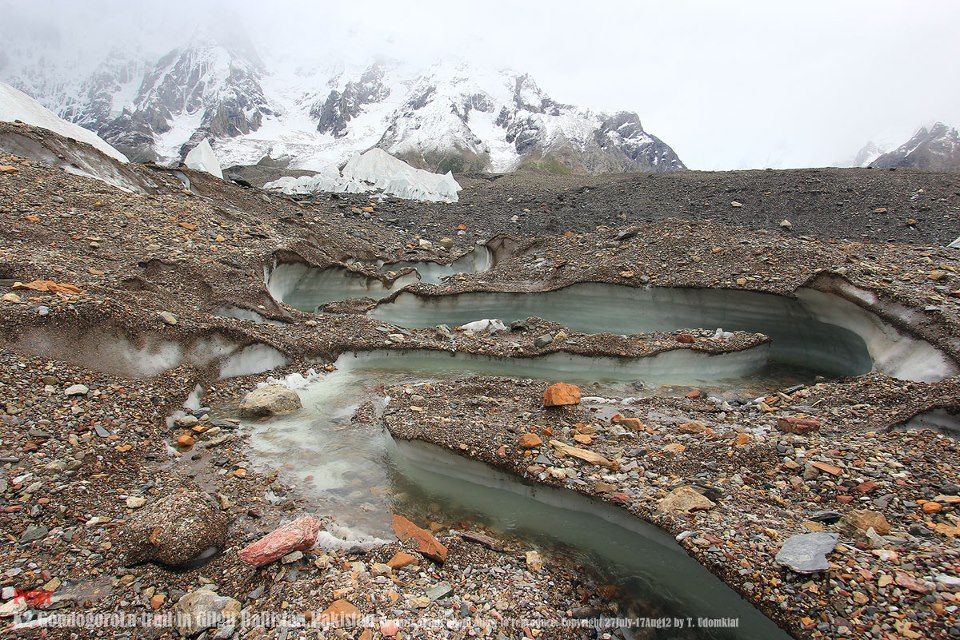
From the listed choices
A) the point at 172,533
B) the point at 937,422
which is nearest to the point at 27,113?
the point at 172,533

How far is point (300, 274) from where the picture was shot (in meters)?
12.5

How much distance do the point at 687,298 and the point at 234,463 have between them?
9053 mm

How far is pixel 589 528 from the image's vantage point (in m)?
4.33

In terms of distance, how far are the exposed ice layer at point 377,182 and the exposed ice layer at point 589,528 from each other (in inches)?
815

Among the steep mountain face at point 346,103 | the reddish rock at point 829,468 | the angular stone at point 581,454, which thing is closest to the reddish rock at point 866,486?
the reddish rock at point 829,468

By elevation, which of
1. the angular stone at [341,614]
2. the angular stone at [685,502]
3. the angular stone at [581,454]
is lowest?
the angular stone at [341,614]

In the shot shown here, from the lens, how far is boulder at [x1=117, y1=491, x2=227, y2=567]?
144 inches

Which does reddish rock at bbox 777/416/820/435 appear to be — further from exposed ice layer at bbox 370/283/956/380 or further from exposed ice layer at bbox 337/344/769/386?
exposed ice layer at bbox 337/344/769/386

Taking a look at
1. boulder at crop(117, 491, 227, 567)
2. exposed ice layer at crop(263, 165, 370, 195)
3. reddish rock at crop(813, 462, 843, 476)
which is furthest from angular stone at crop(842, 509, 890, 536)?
exposed ice layer at crop(263, 165, 370, 195)

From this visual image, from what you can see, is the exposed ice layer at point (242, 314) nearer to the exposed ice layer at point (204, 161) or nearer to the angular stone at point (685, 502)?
the angular stone at point (685, 502)

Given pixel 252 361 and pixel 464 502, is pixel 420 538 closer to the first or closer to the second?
pixel 464 502

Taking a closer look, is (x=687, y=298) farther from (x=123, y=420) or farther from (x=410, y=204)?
(x=410, y=204)

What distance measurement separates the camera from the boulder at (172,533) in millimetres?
3650

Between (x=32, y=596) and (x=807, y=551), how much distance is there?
515cm
